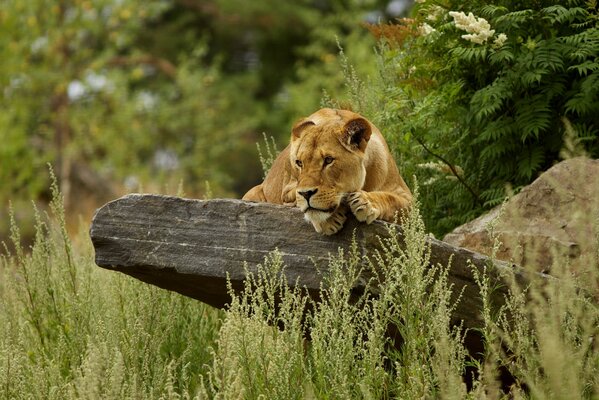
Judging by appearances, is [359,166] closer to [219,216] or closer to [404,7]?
[219,216]

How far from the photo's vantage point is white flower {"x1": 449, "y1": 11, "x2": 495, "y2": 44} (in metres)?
6.96

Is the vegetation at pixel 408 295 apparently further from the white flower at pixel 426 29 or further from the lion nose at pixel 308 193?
the lion nose at pixel 308 193

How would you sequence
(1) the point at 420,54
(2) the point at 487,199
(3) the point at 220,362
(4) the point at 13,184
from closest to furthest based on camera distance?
(3) the point at 220,362 < (2) the point at 487,199 < (1) the point at 420,54 < (4) the point at 13,184

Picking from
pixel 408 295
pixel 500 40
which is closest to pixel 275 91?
pixel 500 40

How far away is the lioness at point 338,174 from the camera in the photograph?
5.76 m

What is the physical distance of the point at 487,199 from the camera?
24.4 feet

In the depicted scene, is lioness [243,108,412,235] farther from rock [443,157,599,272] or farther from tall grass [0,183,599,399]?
rock [443,157,599,272]

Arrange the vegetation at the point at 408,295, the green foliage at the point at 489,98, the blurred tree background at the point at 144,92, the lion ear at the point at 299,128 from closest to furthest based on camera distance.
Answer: the vegetation at the point at 408,295 → the lion ear at the point at 299,128 → the green foliage at the point at 489,98 → the blurred tree background at the point at 144,92

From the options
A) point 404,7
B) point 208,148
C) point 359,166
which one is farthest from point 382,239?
point 404,7

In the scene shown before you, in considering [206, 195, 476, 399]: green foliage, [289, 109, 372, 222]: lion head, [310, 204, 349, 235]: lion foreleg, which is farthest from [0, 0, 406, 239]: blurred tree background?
[206, 195, 476, 399]: green foliage

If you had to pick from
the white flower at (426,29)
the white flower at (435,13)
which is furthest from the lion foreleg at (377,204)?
the white flower at (435,13)

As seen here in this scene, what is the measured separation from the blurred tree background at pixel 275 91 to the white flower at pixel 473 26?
0.05 ft

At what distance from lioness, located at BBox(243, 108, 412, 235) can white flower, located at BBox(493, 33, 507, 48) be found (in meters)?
1.23

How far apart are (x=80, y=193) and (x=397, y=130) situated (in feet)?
48.1
